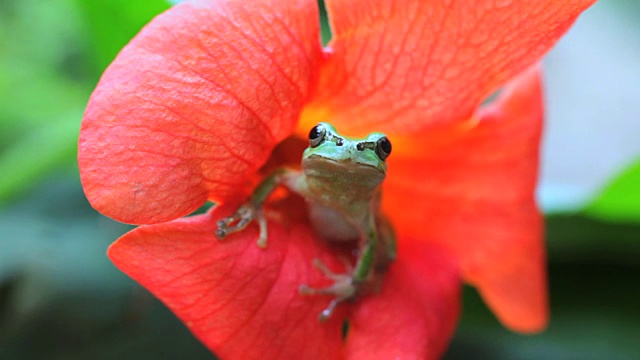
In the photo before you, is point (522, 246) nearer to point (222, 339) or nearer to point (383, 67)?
point (383, 67)

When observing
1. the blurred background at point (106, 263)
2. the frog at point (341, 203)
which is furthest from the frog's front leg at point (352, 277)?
the blurred background at point (106, 263)

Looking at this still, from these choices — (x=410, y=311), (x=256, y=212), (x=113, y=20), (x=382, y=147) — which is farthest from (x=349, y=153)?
(x=113, y=20)

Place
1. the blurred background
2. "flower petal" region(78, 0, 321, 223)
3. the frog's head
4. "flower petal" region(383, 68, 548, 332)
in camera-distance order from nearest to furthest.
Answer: "flower petal" region(78, 0, 321, 223)
the frog's head
"flower petal" region(383, 68, 548, 332)
the blurred background

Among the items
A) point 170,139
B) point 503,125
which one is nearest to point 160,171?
point 170,139

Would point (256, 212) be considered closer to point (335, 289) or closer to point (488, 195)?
point (335, 289)

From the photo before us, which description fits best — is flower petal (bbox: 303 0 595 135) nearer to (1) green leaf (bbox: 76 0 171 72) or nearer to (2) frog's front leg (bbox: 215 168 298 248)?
(2) frog's front leg (bbox: 215 168 298 248)

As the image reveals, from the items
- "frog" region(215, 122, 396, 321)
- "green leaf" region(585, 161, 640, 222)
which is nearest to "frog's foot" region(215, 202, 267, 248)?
"frog" region(215, 122, 396, 321)
